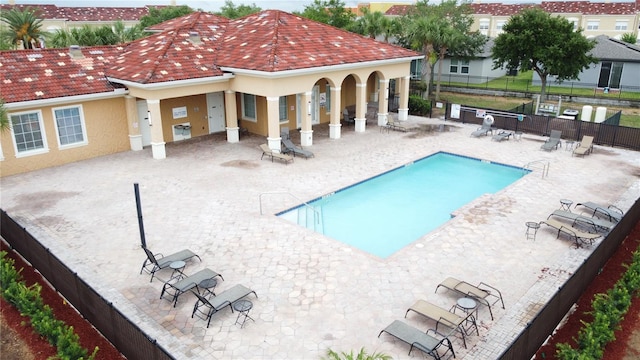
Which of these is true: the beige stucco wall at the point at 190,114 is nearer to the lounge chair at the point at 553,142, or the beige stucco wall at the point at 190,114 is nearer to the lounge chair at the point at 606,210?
the lounge chair at the point at 553,142

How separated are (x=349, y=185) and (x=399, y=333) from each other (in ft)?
32.0

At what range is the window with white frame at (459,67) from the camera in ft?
154

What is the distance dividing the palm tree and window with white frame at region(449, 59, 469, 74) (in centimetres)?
3561

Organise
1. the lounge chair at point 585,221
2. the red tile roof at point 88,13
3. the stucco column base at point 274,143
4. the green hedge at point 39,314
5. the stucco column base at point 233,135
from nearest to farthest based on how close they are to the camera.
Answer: the green hedge at point 39,314 → the lounge chair at point 585,221 → the stucco column base at point 274,143 → the stucco column base at point 233,135 → the red tile roof at point 88,13

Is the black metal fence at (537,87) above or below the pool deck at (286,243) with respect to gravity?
above

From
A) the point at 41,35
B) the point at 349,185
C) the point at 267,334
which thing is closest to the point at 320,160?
the point at 349,185

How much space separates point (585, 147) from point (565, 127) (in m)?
3.34

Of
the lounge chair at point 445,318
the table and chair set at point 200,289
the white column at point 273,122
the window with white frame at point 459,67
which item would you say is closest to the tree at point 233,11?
the window with white frame at point 459,67

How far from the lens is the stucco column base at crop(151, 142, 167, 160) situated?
21547 mm

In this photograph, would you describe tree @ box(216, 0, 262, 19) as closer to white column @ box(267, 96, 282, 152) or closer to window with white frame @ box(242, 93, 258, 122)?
window with white frame @ box(242, 93, 258, 122)

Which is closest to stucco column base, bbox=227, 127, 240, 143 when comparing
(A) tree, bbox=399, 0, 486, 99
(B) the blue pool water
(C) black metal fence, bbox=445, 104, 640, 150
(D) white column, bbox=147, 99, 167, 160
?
(D) white column, bbox=147, 99, 167, 160

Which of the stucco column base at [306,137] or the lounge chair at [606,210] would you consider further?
the stucco column base at [306,137]

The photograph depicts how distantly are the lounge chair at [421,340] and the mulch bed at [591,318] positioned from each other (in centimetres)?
211

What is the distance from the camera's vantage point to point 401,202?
18.3m
